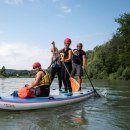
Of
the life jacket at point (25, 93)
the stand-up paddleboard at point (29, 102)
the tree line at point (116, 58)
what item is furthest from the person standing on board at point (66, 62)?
the tree line at point (116, 58)

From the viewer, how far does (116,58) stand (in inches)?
2375

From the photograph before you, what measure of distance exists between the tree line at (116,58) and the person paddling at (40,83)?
43.5 m

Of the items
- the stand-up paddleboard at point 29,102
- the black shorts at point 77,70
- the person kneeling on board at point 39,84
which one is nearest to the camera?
the stand-up paddleboard at point 29,102

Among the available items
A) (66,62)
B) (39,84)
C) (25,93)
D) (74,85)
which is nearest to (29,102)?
(25,93)

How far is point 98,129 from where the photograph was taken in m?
6.85

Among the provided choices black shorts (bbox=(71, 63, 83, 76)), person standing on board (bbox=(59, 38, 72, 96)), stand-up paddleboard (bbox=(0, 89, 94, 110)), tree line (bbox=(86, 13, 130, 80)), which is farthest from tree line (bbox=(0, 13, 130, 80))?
stand-up paddleboard (bbox=(0, 89, 94, 110))

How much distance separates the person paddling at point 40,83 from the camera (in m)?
9.51

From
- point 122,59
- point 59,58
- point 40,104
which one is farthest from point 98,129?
point 122,59

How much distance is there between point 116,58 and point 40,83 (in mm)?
51699

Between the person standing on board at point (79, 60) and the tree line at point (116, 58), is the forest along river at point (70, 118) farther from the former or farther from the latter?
the tree line at point (116, 58)

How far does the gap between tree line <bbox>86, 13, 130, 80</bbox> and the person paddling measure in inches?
1714

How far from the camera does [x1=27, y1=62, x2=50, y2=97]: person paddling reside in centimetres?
951

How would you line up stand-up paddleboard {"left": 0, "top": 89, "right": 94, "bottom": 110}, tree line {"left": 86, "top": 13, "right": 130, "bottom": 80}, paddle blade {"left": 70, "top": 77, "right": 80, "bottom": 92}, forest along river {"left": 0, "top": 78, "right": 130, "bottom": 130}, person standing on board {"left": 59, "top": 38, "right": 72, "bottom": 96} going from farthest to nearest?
1. tree line {"left": 86, "top": 13, "right": 130, "bottom": 80}
2. paddle blade {"left": 70, "top": 77, "right": 80, "bottom": 92}
3. person standing on board {"left": 59, "top": 38, "right": 72, "bottom": 96}
4. stand-up paddleboard {"left": 0, "top": 89, "right": 94, "bottom": 110}
5. forest along river {"left": 0, "top": 78, "right": 130, "bottom": 130}

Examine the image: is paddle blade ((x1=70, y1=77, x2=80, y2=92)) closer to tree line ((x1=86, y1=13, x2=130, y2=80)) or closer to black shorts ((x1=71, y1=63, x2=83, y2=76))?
black shorts ((x1=71, y1=63, x2=83, y2=76))
